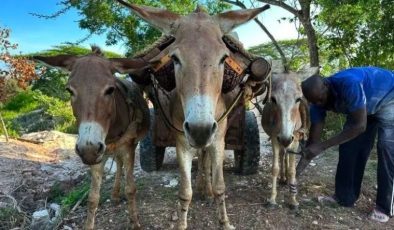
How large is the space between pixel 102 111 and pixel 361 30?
795cm

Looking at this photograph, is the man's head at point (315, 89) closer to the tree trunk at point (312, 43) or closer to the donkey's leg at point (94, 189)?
the donkey's leg at point (94, 189)

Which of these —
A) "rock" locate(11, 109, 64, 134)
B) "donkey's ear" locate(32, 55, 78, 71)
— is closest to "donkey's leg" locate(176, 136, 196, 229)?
"donkey's ear" locate(32, 55, 78, 71)

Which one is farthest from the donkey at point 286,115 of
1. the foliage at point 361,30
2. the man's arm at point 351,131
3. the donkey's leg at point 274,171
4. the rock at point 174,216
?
the foliage at point 361,30

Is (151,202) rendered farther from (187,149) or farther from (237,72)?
(237,72)

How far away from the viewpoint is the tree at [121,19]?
12070mm

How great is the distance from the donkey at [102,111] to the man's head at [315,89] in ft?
5.87

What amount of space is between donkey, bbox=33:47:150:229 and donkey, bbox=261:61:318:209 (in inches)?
57.6

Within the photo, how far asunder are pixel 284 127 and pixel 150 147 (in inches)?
98.4

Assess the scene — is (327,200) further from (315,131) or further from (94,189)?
(94,189)

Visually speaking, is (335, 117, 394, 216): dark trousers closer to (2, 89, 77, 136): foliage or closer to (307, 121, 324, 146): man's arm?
(307, 121, 324, 146): man's arm

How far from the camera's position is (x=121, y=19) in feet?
42.0

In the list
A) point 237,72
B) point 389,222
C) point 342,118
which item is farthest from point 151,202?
point 342,118

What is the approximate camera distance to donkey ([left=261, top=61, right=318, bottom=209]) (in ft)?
15.4

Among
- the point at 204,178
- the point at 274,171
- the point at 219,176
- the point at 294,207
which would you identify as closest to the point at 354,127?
the point at 274,171
